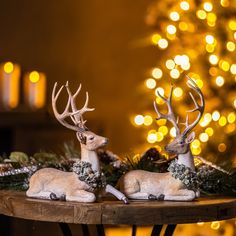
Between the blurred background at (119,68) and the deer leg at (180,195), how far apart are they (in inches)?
46.7

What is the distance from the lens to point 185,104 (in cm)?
377

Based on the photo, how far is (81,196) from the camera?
1.78 metres

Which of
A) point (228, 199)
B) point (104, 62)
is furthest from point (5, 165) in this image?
point (104, 62)

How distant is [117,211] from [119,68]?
325cm

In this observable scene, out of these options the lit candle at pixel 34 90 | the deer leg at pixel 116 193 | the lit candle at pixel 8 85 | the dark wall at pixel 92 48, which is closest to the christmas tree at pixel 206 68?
the lit candle at pixel 34 90

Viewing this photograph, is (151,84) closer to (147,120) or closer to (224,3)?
(147,120)

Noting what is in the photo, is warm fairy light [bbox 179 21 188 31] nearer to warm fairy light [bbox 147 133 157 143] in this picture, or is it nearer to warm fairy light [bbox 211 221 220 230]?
warm fairy light [bbox 147 133 157 143]

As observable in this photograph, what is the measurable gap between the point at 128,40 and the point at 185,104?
1.28 metres

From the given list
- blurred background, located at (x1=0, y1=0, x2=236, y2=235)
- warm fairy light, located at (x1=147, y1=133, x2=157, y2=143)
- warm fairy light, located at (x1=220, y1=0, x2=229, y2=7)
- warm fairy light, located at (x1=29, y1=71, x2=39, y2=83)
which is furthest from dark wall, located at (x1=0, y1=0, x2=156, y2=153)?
warm fairy light, located at (x1=220, y1=0, x2=229, y2=7)

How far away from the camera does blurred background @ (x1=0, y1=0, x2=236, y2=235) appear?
145 inches

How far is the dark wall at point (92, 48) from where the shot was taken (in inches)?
177

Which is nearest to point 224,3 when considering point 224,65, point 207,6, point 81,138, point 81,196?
point 207,6

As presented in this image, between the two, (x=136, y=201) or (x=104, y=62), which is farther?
(x=104, y=62)

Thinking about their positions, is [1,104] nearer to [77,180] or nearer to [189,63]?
[189,63]
